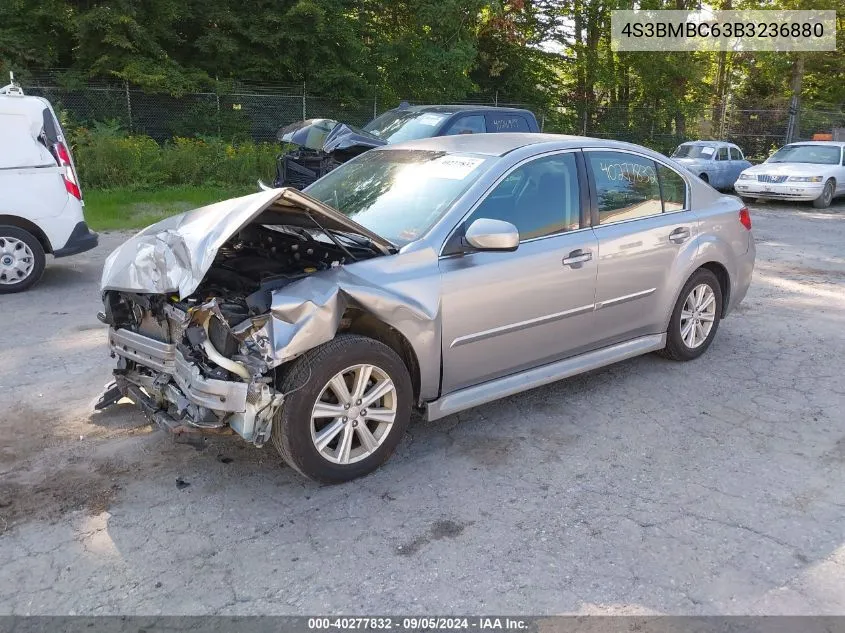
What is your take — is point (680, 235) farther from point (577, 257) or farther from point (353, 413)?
point (353, 413)

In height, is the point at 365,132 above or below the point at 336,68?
below

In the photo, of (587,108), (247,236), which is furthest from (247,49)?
(247,236)

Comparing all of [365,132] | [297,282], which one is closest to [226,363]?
[297,282]

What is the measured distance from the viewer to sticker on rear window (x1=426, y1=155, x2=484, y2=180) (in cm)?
455

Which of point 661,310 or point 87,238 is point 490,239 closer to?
point 661,310

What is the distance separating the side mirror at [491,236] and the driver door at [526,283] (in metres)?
0.14

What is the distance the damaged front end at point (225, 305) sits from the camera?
11.5 ft

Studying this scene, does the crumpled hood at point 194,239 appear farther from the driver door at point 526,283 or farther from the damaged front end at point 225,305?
the driver door at point 526,283

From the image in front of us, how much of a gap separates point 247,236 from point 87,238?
4495 millimetres

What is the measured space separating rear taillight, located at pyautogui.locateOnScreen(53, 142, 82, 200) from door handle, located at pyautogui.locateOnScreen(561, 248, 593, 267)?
5.74m

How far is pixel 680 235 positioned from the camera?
17.7ft

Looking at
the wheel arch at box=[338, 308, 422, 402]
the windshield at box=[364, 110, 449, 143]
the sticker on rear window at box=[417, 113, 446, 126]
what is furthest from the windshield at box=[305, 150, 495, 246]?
the sticker on rear window at box=[417, 113, 446, 126]

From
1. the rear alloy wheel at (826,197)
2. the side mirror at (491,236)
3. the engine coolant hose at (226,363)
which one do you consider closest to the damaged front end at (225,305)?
the engine coolant hose at (226,363)

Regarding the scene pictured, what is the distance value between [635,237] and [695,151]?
16.1m
